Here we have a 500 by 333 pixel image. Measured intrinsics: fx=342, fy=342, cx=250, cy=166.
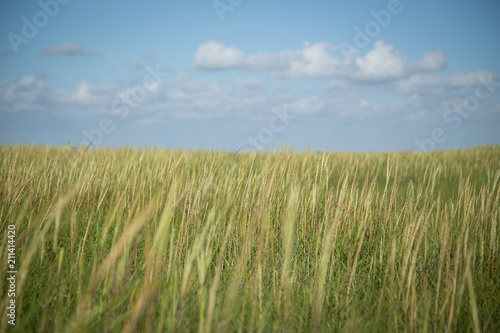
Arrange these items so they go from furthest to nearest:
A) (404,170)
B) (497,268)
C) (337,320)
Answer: (404,170), (497,268), (337,320)

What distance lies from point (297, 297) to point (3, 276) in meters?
1.63

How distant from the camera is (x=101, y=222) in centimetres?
298

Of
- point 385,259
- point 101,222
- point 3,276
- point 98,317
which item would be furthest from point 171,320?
point 101,222

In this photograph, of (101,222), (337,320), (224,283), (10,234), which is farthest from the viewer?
(101,222)

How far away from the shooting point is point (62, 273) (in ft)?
6.70

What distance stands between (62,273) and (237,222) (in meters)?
1.24

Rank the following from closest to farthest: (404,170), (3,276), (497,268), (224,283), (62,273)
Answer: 1. (3,276)
2. (62,273)
3. (224,283)
4. (497,268)
5. (404,170)


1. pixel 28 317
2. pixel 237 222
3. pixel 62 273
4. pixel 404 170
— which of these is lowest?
pixel 28 317

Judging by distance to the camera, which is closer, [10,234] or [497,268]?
[497,268]

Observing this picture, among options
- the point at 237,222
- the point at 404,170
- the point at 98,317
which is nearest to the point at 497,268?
the point at 237,222

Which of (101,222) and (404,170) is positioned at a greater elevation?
(404,170)

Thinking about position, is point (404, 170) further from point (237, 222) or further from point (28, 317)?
point (28, 317)

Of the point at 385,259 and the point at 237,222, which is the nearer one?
the point at 385,259

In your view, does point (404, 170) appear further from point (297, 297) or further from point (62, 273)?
point (62, 273)
